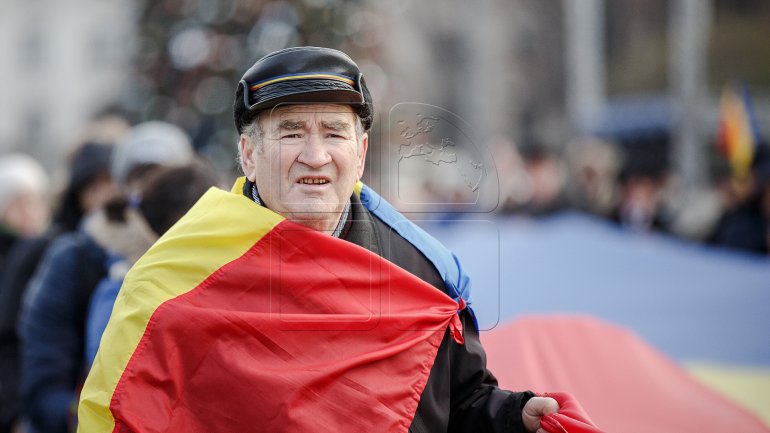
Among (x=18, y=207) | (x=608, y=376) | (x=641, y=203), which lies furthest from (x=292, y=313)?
(x=641, y=203)

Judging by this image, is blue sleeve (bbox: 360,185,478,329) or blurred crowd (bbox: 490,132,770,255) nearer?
blue sleeve (bbox: 360,185,478,329)

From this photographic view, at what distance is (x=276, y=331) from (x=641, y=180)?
7.87 meters

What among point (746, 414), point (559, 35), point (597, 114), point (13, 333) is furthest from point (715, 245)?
point (559, 35)

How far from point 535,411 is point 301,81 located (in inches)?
40.6

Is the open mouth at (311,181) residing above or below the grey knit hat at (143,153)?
above

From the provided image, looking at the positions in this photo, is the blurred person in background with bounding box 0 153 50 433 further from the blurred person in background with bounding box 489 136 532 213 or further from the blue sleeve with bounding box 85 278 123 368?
the blurred person in background with bounding box 489 136 532 213

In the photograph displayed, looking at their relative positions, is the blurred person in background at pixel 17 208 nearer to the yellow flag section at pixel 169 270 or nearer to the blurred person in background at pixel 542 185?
the yellow flag section at pixel 169 270

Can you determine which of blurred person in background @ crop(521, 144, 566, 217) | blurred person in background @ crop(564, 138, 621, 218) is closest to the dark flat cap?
blurred person in background @ crop(564, 138, 621, 218)

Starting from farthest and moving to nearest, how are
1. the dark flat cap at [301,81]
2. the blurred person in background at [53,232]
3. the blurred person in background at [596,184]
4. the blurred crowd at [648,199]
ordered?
the blurred person in background at [596,184] < the blurred crowd at [648,199] < the blurred person in background at [53,232] < the dark flat cap at [301,81]

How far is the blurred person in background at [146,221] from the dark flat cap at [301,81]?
1005mm

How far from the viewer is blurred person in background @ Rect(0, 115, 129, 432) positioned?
4.80m

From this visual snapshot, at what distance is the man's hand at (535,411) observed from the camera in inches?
100

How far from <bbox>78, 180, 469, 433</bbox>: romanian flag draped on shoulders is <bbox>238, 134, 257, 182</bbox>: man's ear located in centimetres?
7

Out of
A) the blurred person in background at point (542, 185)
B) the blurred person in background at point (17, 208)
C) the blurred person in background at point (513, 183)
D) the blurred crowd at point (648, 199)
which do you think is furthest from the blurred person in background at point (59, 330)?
the blurred person in background at point (513, 183)
